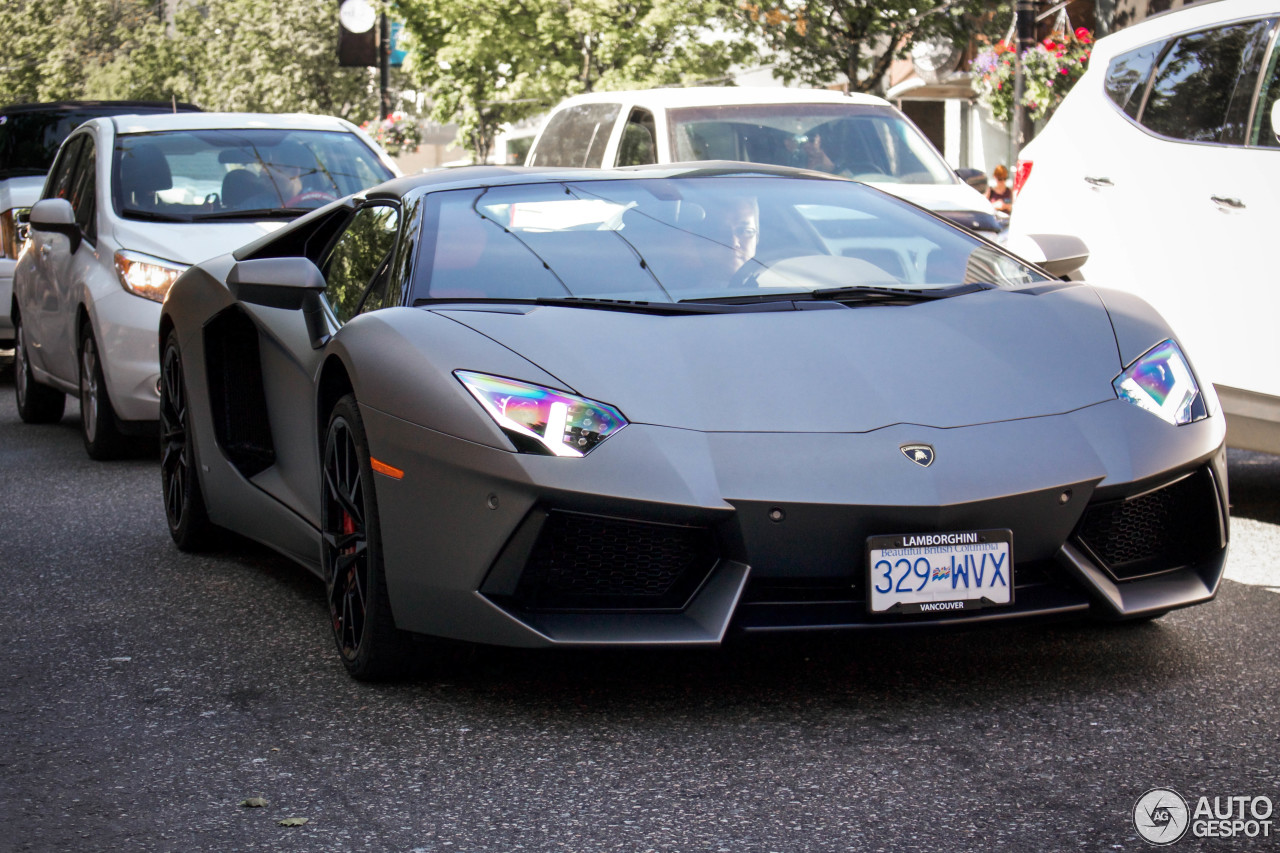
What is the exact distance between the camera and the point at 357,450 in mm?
4188

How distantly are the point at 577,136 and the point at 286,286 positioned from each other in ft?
23.4

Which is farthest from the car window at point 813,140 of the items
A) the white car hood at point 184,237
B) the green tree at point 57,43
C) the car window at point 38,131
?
the green tree at point 57,43

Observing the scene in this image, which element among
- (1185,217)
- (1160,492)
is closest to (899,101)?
(1185,217)

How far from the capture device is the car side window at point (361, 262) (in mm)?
4730

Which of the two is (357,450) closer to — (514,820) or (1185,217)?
(514,820)

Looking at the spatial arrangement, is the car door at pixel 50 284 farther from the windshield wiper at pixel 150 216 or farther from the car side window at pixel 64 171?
the windshield wiper at pixel 150 216

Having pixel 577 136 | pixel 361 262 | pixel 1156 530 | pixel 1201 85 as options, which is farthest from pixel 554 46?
pixel 1156 530

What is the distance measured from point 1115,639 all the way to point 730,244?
1.47 metres

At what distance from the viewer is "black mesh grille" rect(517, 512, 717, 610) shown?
3730mm

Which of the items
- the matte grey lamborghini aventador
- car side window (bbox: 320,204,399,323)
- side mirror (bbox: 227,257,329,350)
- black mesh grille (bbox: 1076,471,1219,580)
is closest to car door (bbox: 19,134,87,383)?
car side window (bbox: 320,204,399,323)

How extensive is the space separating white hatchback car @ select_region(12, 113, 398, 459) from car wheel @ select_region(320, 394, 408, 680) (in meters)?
3.91

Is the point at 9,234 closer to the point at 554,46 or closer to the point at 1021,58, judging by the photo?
the point at 1021,58

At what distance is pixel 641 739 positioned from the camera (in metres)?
3.76

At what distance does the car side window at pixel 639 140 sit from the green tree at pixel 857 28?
1016cm
